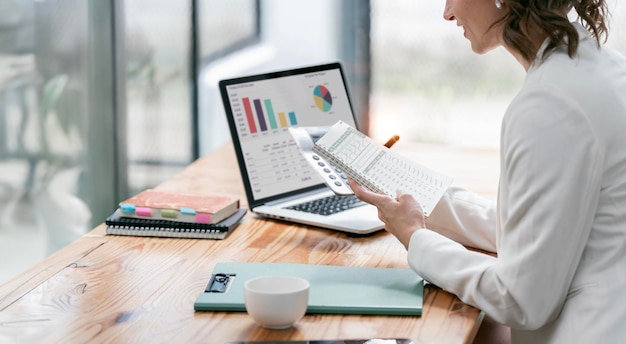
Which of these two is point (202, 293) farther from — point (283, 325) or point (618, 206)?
point (618, 206)

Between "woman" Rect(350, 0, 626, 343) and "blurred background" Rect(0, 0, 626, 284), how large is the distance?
3.58 feet

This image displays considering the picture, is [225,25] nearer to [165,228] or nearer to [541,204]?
[165,228]

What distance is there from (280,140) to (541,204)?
87 cm

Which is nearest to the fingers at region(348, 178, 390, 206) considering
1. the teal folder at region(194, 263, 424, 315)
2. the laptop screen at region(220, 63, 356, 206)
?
the teal folder at region(194, 263, 424, 315)

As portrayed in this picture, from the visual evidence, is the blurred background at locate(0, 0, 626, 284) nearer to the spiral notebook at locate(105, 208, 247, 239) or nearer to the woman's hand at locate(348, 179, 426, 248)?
the spiral notebook at locate(105, 208, 247, 239)

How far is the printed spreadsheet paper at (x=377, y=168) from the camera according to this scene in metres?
1.54

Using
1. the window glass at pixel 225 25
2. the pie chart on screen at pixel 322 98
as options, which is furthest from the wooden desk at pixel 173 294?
the window glass at pixel 225 25

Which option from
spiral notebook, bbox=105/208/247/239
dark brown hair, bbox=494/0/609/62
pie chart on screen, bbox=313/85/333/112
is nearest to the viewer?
dark brown hair, bbox=494/0/609/62

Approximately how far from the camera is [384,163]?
1.58 meters

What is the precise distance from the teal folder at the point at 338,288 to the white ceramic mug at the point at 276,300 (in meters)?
0.08

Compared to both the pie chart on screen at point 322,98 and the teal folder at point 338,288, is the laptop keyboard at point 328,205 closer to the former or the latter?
the pie chart on screen at point 322,98

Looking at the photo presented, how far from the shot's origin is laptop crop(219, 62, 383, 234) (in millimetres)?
1852

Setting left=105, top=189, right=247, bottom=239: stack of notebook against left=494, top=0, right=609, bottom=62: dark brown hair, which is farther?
left=105, top=189, right=247, bottom=239: stack of notebook

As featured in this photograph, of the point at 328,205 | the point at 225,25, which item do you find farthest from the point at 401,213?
the point at 225,25
